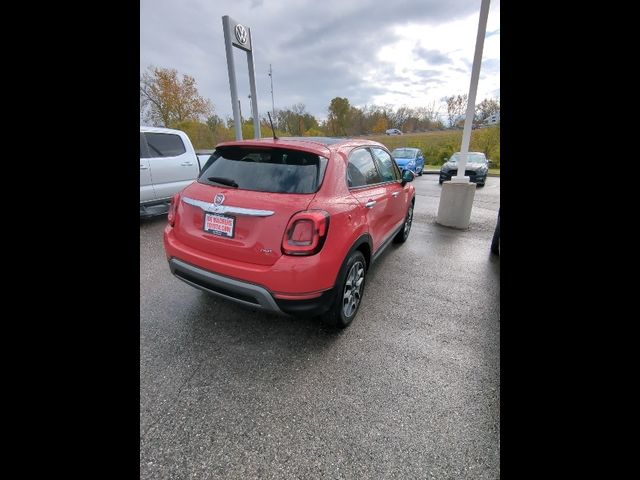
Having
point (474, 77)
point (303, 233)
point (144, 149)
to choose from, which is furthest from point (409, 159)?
point (303, 233)

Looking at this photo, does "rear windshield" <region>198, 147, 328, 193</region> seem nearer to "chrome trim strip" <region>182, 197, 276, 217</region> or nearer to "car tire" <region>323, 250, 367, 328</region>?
"chrome trim strip" <region>182, 197, 276, 217</region>

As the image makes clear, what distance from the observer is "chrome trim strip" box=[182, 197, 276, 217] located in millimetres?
2098

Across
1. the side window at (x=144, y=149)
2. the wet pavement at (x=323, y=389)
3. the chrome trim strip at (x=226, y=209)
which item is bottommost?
the wet pavement at (x=323, y=389)

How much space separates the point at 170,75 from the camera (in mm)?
22516

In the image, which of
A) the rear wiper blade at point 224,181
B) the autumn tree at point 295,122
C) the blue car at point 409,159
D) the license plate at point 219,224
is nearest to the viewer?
the license plate at point 219,224

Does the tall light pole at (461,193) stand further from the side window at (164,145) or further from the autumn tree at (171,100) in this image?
the autumn tree at (171,100)

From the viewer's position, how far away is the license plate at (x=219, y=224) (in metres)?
2.20

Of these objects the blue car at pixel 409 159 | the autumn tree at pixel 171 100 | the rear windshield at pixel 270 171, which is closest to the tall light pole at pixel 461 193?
the rear windshield at pixel 270 171

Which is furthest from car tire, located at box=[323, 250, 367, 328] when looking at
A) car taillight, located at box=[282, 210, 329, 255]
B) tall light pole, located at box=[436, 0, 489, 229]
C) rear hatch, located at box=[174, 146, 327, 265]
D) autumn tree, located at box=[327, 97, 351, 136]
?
autumn tree, located at box=[327, 97, 351, 136]

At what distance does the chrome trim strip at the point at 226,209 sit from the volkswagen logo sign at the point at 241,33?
6.77 meters

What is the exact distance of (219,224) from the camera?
7.39ft

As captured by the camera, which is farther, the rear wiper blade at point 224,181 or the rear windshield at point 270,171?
the rear wiper blade at point 224,181
